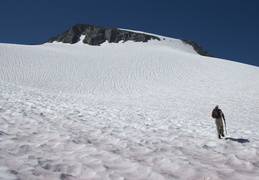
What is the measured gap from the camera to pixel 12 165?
3.58m

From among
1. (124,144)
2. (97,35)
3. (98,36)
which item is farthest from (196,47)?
(124,144)

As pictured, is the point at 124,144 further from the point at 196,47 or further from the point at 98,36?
the point at 196,47

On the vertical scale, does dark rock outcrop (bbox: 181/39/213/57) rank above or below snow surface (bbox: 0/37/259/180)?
above

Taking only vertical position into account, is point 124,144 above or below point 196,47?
below

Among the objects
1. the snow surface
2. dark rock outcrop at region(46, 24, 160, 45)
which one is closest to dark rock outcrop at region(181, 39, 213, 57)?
dark rock outcrop at region(46, 24, 160, 45)

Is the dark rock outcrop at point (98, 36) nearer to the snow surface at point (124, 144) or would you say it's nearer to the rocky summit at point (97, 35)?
the rocky summit at point (97, 35)

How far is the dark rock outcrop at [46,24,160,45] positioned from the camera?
56.9m

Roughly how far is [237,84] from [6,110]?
23.1 metres

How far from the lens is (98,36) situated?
57.6 metres

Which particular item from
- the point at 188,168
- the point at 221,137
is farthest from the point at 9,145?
the point at 221,137

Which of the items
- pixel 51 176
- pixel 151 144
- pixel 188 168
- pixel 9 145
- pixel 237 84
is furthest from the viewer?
pixel 237 84

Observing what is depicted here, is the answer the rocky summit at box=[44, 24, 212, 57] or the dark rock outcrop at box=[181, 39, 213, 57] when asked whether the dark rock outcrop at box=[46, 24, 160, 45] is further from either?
the dark rock outcrop at box=[181, 39, 213, 57]

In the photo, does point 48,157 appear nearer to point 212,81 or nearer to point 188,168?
point 188,168

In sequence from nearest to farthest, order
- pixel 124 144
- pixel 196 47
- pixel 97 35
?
pixel 124 144, pixel 97 35, pixel 196 47
